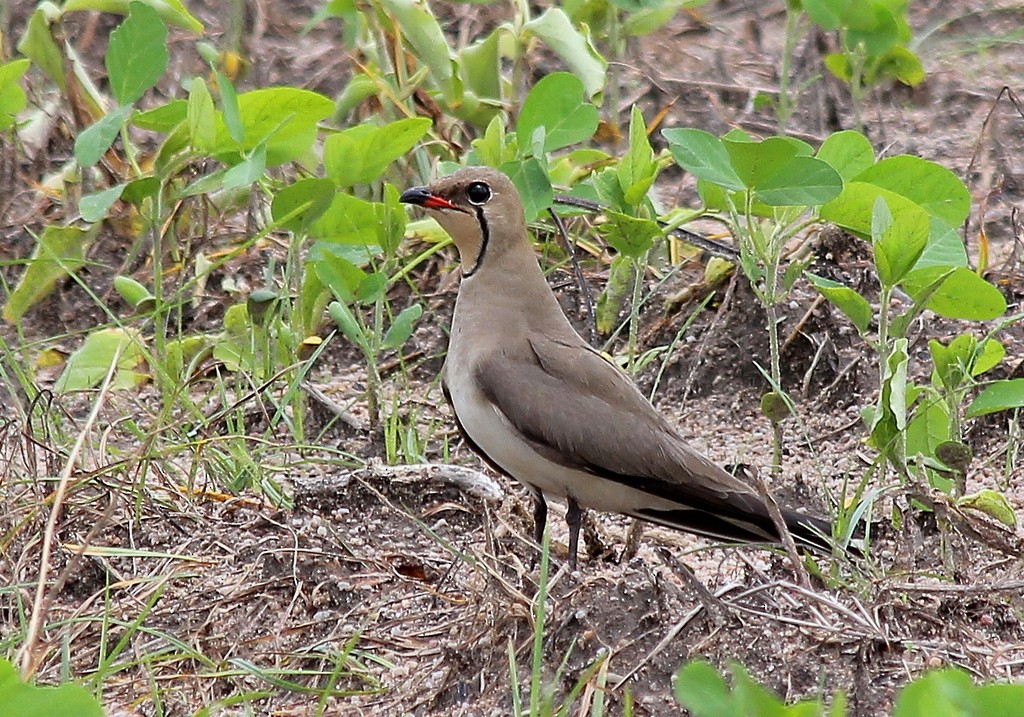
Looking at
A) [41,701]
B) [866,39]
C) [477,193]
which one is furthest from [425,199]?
[866,39]

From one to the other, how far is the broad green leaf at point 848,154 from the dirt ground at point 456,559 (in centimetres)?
66

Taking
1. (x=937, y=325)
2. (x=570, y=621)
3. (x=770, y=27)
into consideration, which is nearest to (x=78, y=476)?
(x=570, y=621)

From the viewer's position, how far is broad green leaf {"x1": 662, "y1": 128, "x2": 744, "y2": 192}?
3348 mm

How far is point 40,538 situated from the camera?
3154 mm

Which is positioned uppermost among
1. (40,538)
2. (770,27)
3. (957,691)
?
(957,691)

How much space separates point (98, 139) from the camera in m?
3.74

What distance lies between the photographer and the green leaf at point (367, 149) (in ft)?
12.5

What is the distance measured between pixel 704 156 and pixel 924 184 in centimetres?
56

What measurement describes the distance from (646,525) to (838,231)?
1.26 m

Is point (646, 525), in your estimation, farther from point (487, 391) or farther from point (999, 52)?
point (999, 52)

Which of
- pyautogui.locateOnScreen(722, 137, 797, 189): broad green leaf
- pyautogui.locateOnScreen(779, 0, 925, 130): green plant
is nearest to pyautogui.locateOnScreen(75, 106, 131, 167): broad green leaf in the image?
pyautogui.locateOnScreen(722, 137, 797, 189): broad green leaf

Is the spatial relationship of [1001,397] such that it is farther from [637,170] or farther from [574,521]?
[637,170]

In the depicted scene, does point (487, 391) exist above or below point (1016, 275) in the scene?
above

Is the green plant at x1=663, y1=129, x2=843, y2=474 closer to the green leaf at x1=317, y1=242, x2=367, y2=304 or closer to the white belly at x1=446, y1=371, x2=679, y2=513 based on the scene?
the white belly at x1=446, y1=371, x2=679, y2=513
